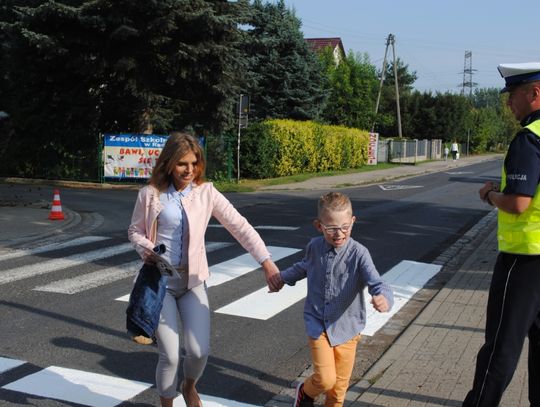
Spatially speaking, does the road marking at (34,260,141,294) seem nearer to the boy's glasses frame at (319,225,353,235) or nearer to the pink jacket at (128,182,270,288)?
the pink jacket at (128,182,270,288)

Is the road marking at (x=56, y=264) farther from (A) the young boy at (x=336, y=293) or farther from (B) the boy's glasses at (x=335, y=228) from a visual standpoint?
(B) the boy's glasses at (x=335, y=228)

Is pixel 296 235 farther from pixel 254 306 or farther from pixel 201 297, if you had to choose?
pixel 201 297

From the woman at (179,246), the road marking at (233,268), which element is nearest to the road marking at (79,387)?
the woman at (179,246)

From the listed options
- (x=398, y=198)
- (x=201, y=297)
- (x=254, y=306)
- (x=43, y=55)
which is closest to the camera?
(x=201, y=297)

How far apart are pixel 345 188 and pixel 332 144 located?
10.1m

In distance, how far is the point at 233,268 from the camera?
867cm

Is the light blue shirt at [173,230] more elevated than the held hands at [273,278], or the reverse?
the light blue shirt at [173,230]

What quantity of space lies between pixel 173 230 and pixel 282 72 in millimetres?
33561

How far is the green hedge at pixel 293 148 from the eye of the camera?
87.0 feet

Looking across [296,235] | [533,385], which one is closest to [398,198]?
[296,235]

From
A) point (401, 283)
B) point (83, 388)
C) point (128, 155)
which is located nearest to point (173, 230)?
point (83, 388)

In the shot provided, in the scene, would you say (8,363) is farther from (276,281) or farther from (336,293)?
(336,293)

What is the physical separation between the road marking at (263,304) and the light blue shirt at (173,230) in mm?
2704

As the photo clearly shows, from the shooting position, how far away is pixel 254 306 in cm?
675
